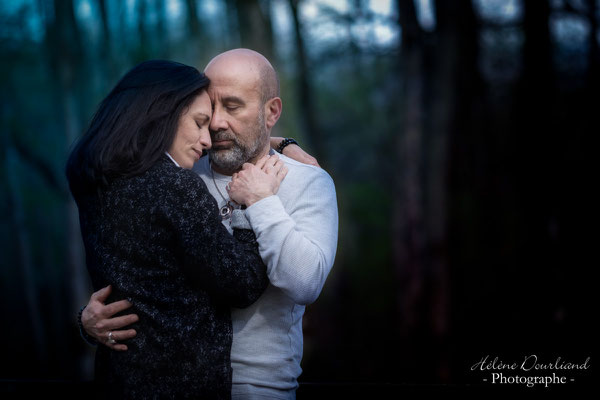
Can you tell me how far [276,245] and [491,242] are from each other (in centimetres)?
1272

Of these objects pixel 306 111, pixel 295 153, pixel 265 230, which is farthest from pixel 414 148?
pixel 265 230

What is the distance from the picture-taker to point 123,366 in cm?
185

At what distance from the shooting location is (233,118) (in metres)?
2.33

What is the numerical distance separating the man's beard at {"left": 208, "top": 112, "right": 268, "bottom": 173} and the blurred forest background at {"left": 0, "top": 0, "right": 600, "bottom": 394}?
3.55 m

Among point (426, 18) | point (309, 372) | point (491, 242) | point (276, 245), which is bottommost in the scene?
point (309, 372)

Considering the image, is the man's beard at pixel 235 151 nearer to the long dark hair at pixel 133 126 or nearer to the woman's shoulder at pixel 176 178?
the long dark hair at pixel 133 126

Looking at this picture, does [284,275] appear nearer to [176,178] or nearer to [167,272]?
[167,272]

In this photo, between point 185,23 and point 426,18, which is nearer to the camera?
point 426,18

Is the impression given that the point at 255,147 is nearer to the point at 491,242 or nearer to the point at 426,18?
the point at 426,18

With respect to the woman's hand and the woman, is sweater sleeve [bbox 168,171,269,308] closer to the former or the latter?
the woman

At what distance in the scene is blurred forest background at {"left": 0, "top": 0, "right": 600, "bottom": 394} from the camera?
855 centimetres

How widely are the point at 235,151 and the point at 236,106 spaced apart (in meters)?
0.20

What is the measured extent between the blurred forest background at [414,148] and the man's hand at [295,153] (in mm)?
3281

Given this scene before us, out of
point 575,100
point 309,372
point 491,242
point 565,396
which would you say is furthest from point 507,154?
point 565,396
